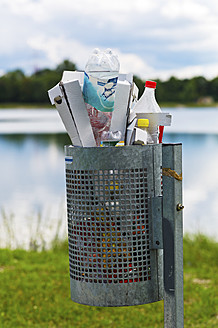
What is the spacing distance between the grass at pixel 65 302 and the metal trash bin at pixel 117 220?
1843 mm

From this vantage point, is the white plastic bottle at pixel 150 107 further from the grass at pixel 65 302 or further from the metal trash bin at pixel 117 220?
the grass at pixel 65 302

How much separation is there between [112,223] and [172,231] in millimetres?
349

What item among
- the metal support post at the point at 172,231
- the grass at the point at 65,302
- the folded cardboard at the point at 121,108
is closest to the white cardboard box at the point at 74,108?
the folded cardboard at the point at 121,108

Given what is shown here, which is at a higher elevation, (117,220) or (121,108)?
(121,108)

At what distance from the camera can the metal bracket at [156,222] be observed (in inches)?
120

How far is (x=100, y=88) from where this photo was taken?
303 centimetres

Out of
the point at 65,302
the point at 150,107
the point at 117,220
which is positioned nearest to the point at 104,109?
the point at 150,107

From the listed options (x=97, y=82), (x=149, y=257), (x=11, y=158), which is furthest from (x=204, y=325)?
(x=11, y=158)

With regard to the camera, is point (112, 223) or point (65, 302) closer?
point (112, 223)

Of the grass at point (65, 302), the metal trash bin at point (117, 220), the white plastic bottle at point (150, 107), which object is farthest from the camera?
the grass at point (65, 302)

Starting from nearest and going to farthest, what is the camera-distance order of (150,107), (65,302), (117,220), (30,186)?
(117,220) < (150,107) < (65,302) < (30,186)

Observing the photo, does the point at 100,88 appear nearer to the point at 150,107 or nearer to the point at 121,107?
the point at 121,107

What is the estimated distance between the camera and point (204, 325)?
4.77 metres

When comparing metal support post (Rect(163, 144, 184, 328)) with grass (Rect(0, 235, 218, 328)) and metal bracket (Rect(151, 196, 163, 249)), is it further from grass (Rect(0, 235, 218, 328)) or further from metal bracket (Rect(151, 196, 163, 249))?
grass (Rect(0, 235, 218, 328))
